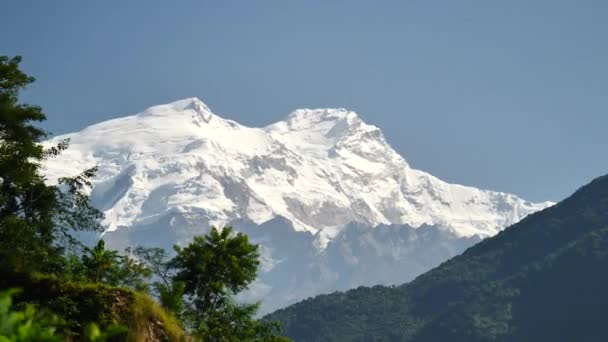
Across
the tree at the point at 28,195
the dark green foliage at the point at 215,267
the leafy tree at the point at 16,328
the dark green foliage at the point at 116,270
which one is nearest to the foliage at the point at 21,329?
the leafy tree at the point at 16,328

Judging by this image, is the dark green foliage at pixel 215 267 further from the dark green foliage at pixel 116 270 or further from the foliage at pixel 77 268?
the dark green foliage at pixel 116 270

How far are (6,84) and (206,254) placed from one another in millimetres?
15586

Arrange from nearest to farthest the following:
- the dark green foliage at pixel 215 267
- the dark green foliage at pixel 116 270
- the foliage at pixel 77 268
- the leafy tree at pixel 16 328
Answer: the leafy tree at pixel 16 328 → the foliage at pixel 77 268 → the dark green foliage at pixel 116 270 → the dark green foliage at pixel 215 267

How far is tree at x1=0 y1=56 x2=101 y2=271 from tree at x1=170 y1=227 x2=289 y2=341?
25.0 feet

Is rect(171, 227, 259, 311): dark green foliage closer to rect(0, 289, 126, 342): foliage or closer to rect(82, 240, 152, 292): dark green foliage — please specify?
rect(82, 240, 152, 292): dark green foliage

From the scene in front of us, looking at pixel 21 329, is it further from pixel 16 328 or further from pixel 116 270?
pixel 116 270

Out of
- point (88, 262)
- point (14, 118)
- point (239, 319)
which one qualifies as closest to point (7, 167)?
point (14, 118)

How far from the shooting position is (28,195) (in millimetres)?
45281

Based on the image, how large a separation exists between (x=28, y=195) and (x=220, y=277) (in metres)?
13.2

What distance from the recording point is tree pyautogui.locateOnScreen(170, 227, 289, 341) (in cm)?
5378

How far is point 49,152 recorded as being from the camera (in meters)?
43.8

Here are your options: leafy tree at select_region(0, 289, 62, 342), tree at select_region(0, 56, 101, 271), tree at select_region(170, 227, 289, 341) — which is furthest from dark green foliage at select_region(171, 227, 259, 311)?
leafy tree at select_region(0, 289, 62, 342)

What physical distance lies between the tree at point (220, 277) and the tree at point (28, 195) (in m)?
7.61

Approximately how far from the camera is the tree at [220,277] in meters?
53.8
